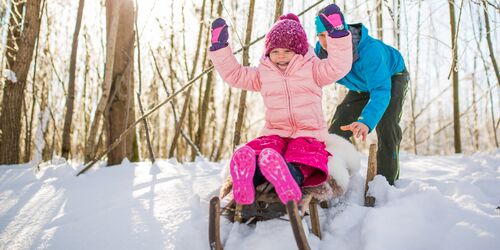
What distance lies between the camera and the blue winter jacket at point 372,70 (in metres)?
2.03

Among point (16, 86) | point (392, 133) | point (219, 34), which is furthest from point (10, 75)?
point (392, 133)

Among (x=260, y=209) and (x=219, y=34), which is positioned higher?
(x=219, y=34)

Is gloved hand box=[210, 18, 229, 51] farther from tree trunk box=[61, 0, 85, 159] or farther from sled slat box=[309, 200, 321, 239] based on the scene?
tree trunk box=[61, 0, 85, 159]

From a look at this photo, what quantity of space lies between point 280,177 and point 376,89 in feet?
2.99

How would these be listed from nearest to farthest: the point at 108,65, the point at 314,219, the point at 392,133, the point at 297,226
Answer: the point at 297,226
the point at 314,219
the point at 392,133
the point at 108,65

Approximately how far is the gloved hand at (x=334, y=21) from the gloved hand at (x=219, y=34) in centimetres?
54

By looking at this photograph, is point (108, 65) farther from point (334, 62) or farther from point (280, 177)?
point (280, 177)

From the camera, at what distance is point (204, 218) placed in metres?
1.94

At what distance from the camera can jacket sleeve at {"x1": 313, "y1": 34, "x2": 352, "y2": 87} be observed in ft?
6.07

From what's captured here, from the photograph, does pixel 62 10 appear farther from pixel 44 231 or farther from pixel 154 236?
pixel 154 236

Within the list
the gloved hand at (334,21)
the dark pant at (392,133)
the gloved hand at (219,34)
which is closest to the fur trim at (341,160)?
the dark pant at (392,133)

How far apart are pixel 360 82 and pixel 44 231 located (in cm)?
201

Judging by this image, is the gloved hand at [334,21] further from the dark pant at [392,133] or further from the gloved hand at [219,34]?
the dark pant at [392,133]

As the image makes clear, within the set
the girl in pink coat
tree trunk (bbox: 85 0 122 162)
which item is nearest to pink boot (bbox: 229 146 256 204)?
the girl in pink coat
